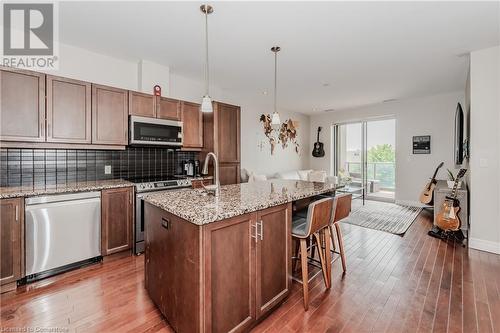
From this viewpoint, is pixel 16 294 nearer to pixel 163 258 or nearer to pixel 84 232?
pixel 84 232

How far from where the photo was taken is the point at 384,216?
465 cm

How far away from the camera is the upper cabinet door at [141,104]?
10.3 ft

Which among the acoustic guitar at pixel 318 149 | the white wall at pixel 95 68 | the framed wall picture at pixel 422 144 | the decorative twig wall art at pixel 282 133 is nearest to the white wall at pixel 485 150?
the framed wall picture at pixel 422 144

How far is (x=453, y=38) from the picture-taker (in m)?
2.71

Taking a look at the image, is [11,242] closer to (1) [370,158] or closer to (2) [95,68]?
(2) [95,68]

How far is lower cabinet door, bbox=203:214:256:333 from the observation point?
1.36 m

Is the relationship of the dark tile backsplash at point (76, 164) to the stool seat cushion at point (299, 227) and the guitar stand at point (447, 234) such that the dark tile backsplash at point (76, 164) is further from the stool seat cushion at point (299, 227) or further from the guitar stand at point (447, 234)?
the guitar stand at point (447, 234)

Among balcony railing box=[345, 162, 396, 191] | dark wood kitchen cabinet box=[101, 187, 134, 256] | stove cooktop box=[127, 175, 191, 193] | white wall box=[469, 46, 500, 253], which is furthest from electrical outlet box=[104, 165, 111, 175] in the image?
balcony railing box=[345, 162, 396, 191]

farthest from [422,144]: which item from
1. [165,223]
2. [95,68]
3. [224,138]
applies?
[95,68]

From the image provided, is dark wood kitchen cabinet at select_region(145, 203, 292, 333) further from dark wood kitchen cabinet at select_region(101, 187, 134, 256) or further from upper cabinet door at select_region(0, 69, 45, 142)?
upper cabinet door at select_region(0, 69, 45, 142)

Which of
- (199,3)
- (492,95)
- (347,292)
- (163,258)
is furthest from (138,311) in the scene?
(492,95)

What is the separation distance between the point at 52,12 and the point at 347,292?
12.7ft

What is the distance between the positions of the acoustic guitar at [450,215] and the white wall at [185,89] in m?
3.69

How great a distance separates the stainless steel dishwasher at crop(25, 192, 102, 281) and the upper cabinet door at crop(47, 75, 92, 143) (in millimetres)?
731
